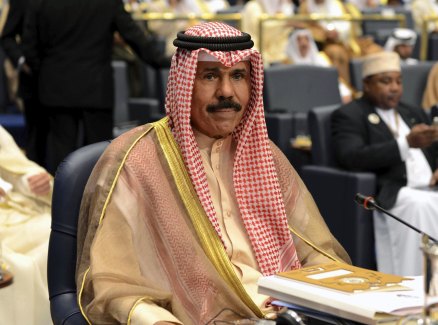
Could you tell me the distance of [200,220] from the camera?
2934 millimetres

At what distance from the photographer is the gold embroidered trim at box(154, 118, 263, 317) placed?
287cm

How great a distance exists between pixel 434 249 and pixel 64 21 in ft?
15.9

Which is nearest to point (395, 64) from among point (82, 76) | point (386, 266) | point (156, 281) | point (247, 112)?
point (386, 266)

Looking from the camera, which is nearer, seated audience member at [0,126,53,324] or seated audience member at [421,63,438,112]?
seated audience member at [0,126,53,324]

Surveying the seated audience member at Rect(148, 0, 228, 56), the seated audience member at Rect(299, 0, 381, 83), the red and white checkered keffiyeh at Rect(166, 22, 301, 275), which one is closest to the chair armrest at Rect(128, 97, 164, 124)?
the seated audience member at Rect(148, 0, 228, 56)

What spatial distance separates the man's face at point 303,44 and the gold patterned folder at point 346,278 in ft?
29.1

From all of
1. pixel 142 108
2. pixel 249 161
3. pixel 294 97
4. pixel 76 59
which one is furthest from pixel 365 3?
pixel 249 161

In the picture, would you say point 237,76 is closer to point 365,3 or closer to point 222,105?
point 222,105

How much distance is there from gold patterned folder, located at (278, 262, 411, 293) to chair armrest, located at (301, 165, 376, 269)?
3294 millimetres

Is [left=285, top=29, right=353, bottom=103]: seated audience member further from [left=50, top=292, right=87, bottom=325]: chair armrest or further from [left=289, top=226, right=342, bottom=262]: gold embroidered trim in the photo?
[left=50, top=292, right=87, bottom=325]: chair armrest

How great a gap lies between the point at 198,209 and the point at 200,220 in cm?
3

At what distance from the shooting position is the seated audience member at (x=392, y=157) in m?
5.85

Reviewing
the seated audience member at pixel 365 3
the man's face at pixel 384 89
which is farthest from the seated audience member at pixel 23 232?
the seated audience member at pixel 365 3

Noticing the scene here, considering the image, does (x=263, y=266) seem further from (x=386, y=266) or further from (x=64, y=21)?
(x=64, y=21)
